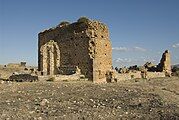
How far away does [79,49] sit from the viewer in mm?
29609

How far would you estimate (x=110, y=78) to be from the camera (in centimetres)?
2989

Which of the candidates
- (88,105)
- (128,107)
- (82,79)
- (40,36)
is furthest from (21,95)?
(40,36)

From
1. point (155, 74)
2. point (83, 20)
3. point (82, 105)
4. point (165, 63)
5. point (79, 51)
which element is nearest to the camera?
point (82, 105)

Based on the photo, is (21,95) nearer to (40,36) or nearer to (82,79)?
(82,79)

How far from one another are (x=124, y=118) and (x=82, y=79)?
15835mm

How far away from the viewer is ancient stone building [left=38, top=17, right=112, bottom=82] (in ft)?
94.7

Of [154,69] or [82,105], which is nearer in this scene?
[82,105]

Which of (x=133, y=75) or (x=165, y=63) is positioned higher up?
(x=165, y=63)

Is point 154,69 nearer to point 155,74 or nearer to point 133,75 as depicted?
point 155,74

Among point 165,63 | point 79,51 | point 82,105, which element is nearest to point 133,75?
point 79,51

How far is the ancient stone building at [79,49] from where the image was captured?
94.7ft

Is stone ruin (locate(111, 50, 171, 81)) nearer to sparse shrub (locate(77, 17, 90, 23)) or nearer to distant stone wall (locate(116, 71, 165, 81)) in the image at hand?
distant stone wall (locate(116, 71, 165, 81))

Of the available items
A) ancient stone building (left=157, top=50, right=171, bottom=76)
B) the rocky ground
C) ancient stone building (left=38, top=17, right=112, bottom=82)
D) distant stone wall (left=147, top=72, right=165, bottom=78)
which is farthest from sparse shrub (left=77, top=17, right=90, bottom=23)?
ancient stone building (left=157, top=50, right=171, bottom=76)

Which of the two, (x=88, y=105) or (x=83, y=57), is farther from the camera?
(x=83, y=57)
